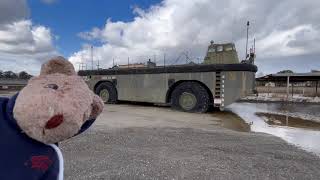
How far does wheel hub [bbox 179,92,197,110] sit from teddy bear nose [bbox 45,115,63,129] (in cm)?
1498

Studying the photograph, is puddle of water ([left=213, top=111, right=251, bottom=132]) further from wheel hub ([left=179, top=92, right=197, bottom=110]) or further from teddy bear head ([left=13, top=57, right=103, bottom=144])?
teddy bear head ([left=13, top=57, right=103, bottom=144])

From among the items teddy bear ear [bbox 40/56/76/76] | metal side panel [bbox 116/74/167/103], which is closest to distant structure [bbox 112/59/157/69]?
metal side panel [bbox 116/74/167/103]

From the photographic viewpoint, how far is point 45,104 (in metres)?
1.23

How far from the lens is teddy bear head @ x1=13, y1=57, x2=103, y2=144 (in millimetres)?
1230

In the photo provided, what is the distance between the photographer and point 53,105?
1241 millimetres

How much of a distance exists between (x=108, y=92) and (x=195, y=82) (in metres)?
Answer: 5.82

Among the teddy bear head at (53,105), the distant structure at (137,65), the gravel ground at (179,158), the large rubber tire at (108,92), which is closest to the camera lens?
the teddy bear head at (53,105)

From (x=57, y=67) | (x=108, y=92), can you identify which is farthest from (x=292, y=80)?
(x=57, y=67)

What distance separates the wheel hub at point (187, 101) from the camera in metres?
16.2

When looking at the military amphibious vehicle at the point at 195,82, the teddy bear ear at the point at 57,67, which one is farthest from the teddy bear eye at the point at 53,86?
the military amphibious vehicle at the point at 195,82

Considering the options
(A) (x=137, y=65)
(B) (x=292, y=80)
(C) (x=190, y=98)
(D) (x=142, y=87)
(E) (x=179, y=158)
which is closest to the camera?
(E) (x=179, y=158)

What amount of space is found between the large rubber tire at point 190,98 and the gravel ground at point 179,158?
7572 mm

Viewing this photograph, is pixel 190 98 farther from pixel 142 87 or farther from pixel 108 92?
pixel 108 92

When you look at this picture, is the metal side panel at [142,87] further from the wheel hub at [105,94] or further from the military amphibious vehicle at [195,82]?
the wheel hub at [105,94]
